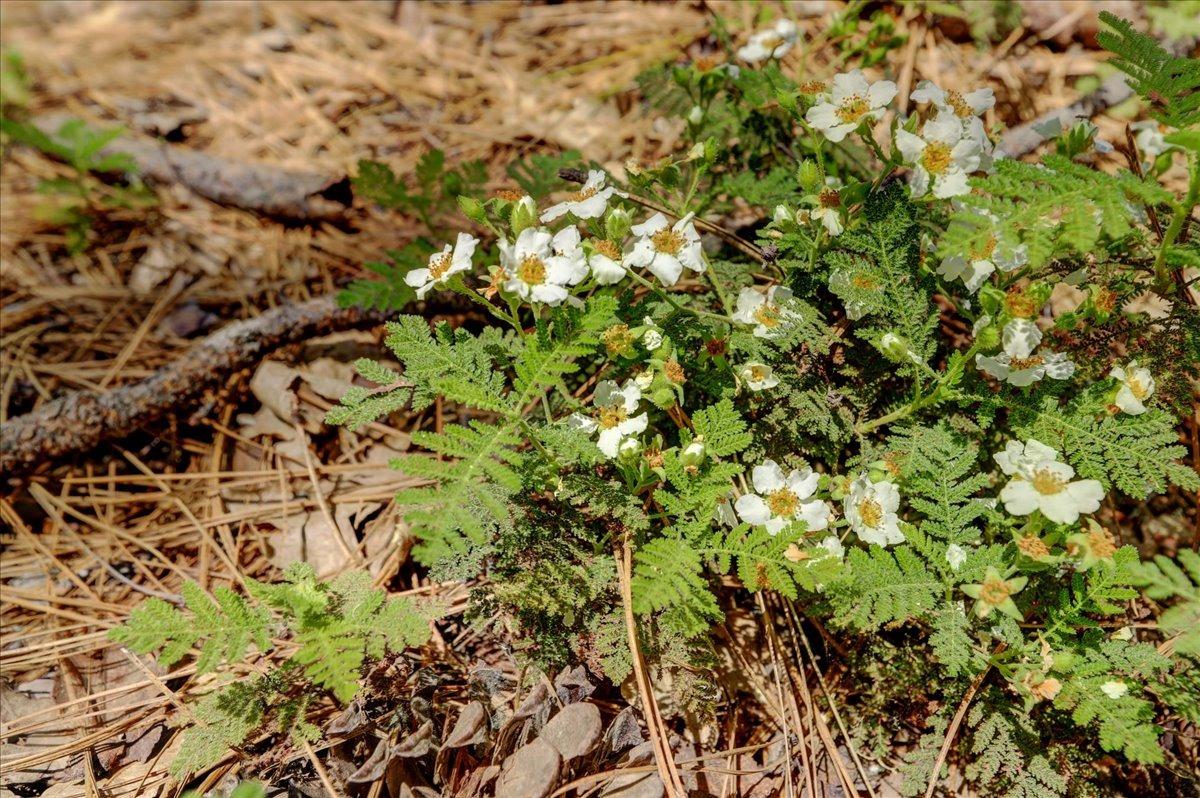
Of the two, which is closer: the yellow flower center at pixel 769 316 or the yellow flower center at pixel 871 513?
the yellow flower center at pixel 871 513

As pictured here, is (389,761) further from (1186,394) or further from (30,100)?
(30,100)

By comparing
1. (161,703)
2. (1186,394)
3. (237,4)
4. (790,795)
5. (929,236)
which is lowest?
(790,795)

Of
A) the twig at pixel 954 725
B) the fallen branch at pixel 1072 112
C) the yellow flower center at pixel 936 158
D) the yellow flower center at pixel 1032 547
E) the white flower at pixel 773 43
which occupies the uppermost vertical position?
the white flower at pixel 773 43

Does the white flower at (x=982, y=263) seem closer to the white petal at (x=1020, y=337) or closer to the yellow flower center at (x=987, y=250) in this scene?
the yellow flower center at (x=987, y=250)

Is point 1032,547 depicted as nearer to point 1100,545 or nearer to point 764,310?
point 1100,545

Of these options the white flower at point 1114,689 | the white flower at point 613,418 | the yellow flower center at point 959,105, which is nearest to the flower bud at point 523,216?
the white flower at point 613,418

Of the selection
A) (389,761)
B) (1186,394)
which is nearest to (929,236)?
(1186,394)

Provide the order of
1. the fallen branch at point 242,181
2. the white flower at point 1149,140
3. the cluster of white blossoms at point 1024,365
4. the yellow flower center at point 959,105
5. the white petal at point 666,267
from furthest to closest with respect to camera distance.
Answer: the fallen branch at point 242,181 < the white flower at point 1149,140 < the yellow flower center at point 959,105 < the white petal at point 666,267 < the cluster of white blossoms at point 1024,365
